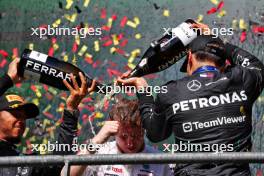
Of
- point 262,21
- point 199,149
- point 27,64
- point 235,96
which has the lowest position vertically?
point 199,149

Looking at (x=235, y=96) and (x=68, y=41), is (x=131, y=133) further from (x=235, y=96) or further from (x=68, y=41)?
(x=68, y=41)

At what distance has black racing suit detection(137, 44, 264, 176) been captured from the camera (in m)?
2.91

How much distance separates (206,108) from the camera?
2.93 meters

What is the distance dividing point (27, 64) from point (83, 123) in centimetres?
138

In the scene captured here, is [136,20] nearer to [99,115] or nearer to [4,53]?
[99,115]

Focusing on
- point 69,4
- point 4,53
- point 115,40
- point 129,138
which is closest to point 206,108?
point 129,138

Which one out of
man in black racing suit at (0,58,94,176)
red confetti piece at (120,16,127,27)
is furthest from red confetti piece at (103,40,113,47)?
man in black racing suit at (0,58,94,176)

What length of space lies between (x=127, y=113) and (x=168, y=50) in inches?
19.1

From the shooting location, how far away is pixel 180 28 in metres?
3.55

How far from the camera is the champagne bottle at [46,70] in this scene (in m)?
3.53

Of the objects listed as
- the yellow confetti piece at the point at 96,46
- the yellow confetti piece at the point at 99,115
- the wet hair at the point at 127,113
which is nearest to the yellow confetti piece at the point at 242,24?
the yellow confetti piece at the point at 96,46

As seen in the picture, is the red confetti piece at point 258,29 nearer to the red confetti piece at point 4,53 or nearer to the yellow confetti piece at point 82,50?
the yellow confetti piece at point 82,50

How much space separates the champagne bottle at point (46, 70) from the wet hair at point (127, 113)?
28cm

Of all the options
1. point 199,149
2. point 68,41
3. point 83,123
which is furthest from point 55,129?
point 199,149
